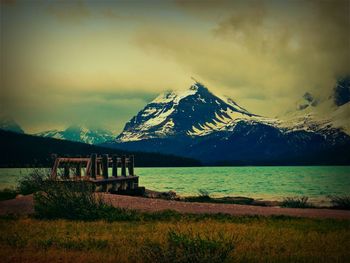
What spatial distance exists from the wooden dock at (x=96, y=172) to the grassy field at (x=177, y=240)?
8776 mm

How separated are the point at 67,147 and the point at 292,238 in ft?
520

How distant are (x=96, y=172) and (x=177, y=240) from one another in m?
20.1

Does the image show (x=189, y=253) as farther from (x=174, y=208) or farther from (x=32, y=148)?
(x=32, y=148)

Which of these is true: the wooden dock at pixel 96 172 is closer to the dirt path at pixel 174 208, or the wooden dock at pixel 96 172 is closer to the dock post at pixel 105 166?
the dock post at pixel 105 166

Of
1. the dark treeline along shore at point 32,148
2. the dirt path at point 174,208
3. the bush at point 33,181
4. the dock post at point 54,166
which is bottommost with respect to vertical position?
the dirt path at point 174,208

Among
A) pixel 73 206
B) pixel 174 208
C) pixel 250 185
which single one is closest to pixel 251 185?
pixel 250 185

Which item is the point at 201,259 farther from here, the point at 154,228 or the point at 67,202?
the point at 67,202

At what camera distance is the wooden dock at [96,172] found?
116ft

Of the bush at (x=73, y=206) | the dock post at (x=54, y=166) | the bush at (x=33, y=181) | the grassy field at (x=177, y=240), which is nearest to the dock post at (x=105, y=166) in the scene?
the dock post at (x=54, y=166)

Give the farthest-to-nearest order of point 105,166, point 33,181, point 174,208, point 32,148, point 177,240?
1. point 32,148
2. point 105,166
3. point 33,181
4. point 174,208
5. point 177,240

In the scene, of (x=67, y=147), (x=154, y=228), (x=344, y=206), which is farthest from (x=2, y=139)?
(x=154, y=228)

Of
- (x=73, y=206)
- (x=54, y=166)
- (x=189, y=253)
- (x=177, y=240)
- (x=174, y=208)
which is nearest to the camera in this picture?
(x=189, y=253)

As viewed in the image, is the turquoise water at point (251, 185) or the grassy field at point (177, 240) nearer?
A: the grassy field at point (177, 240)

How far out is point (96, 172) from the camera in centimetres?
3588
